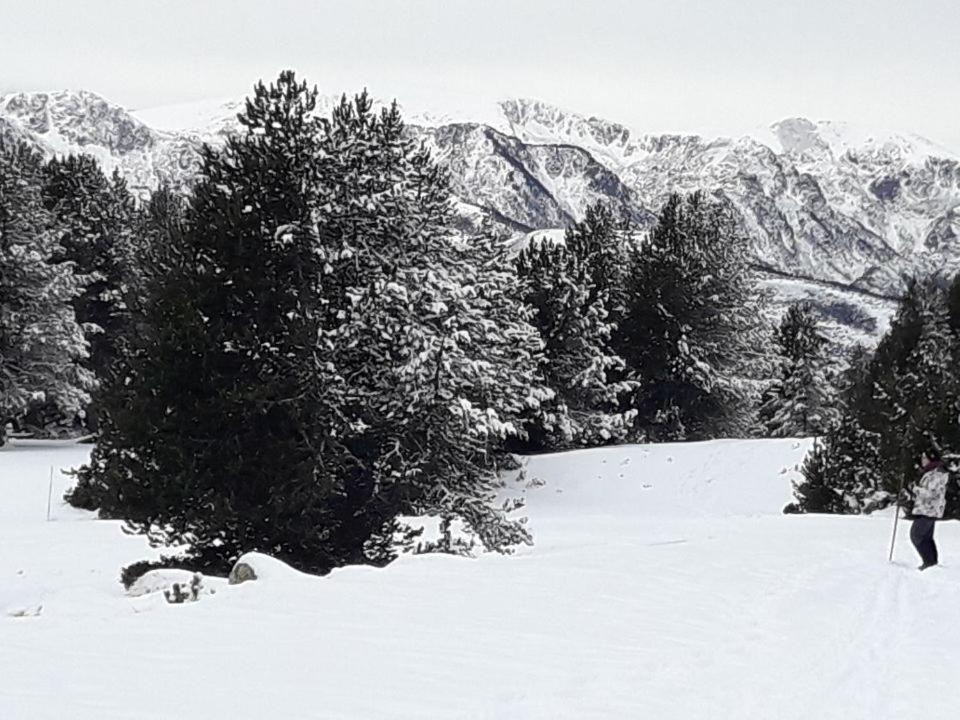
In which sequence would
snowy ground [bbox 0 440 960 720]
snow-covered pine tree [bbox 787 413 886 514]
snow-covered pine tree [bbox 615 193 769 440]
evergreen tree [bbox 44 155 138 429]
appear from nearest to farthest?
snowy ground [bbox 0 440 960 720] → snow-covered pine tree [bbox 787 413 886 514] → snow-covered pine tree [bbox 615 193 769 440] → evergreen tree [bbox 44 155 138 429]

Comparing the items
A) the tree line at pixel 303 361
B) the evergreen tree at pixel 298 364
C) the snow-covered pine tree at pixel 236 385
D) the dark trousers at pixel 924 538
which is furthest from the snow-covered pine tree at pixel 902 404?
the snow-covered pine tree at pixel 236 385

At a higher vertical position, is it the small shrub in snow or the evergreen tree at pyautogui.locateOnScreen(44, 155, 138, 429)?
the evergreen tree at pyautogui.locateOnScreen(44, 155, 138, 429)

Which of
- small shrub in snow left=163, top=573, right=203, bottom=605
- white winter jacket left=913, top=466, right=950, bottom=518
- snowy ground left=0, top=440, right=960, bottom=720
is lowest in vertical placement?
small shrub in snow left=163, top=573, right=203, bottom=605

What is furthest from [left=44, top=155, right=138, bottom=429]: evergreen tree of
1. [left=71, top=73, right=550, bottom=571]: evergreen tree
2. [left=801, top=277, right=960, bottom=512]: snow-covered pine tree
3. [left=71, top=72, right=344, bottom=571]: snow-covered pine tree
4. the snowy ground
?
[left=801, top=277, right=960, bottom=512]: snow-covered pine tree

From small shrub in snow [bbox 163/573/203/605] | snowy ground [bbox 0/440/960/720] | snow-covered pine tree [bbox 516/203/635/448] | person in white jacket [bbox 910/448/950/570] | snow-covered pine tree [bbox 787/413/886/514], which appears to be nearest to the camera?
snowy ground [bbox 0/440/960/720]

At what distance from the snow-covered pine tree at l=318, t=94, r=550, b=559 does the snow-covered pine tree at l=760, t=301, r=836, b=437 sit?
3430cm

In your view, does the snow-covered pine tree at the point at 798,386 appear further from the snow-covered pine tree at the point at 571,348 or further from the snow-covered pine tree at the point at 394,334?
the snow-covered pine tree at the point at 394,334

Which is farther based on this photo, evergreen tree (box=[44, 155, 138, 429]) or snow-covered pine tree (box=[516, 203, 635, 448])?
evergreen tree (box=[44, 155, 138, 429])

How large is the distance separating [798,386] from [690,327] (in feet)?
40.2

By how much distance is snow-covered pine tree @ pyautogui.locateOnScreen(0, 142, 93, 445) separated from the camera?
35438mm

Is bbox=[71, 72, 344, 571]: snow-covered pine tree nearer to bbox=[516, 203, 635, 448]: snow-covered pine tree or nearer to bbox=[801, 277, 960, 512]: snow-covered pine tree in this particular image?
bbox=[801, 277, 960, 512]: snow-covered pine tree

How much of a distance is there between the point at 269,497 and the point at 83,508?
12258 mm

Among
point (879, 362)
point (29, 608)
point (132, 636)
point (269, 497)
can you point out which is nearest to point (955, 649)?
point (132, 636)

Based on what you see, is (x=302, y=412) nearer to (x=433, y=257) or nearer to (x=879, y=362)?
(x=433, y=257)
